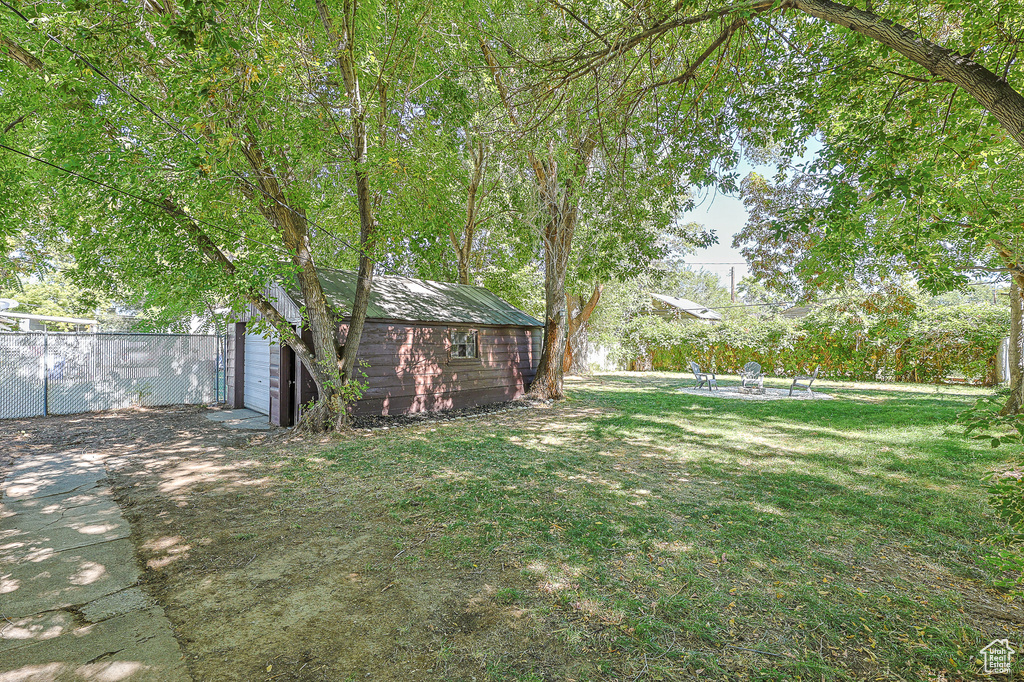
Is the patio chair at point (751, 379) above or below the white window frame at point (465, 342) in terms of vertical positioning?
below

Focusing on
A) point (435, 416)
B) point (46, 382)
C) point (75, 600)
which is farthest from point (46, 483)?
point (46, 382)

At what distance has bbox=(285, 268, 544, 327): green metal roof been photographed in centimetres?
925

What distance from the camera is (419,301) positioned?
10.8m

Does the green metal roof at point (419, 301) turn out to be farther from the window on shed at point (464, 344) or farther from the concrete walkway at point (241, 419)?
the concrete walkway at point (241, 419)

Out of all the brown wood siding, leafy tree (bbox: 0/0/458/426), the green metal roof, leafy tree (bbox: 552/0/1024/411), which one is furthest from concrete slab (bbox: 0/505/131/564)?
leafy tree (bbox: 552/0/1024/411)

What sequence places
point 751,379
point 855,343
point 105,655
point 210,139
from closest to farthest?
point 105,655
point 210,139
point 751,379
point 855,343

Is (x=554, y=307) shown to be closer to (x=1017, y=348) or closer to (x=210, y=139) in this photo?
(x=210, y=139)

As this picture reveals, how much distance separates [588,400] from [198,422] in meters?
9.08

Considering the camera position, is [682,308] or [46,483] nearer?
[46,483]

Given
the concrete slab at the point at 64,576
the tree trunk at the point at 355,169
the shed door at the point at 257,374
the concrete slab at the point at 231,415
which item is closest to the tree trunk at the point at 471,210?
the tree trunk at the point at 355,169

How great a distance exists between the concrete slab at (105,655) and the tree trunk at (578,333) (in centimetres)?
1455

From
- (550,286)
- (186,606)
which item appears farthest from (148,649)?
(550,286)

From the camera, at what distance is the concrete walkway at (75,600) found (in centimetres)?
225

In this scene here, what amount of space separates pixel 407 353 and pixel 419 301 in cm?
154
